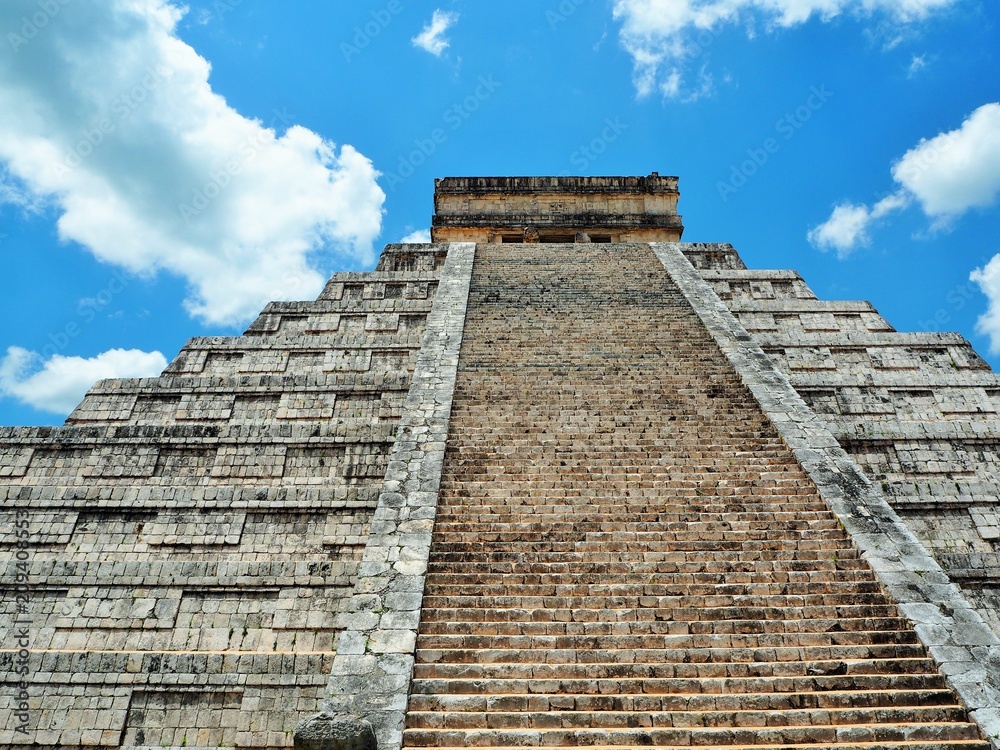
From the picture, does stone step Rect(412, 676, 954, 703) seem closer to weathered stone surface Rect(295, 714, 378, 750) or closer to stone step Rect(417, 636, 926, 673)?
stone step Rect(417, 636, 926, 673)

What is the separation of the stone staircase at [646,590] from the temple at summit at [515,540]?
3 centimetres

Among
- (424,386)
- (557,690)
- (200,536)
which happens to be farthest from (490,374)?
(557,690)

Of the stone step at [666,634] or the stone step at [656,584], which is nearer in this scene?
the stone step at [666,634]

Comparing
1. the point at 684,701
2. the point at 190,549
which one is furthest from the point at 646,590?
the point at 190,549

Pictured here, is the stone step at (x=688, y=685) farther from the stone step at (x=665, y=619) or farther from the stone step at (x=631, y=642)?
the stone step at (x=665, y=619)

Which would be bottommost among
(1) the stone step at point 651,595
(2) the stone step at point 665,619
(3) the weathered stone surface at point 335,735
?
(3) the weathered stone surface at point 335,735

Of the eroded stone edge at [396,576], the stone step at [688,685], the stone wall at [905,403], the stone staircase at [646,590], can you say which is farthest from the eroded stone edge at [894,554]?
the eroded stone edge at [396,576]

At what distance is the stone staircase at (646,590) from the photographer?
5082 mm

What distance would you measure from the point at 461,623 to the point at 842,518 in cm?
446

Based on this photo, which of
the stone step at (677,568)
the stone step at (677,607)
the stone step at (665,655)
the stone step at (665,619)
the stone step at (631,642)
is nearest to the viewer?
the stone step at (665,655)

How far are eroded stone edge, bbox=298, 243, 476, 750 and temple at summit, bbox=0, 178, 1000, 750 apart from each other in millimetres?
32

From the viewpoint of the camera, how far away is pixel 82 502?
8.53m

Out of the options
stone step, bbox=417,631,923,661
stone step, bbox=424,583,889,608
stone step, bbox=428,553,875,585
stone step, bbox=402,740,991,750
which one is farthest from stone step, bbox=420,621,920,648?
stone step, bbox=402,740,991,750

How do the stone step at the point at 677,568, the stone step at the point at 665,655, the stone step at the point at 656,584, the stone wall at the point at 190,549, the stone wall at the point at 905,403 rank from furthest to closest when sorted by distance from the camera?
the stone wall at the point at 905,403, the stone wall at the point at 190,549, the stone step at the point at 677,568, the stone step at the point at 656,584, the stone step at the point at 665,655
